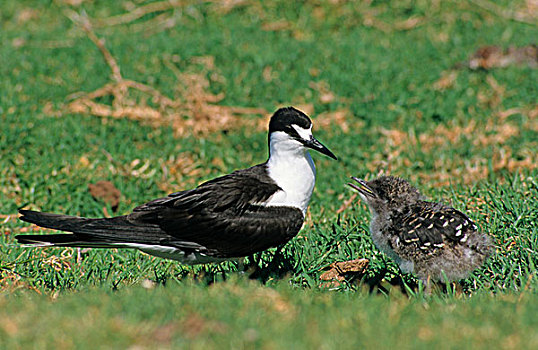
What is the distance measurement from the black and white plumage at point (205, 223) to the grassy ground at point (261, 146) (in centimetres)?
27

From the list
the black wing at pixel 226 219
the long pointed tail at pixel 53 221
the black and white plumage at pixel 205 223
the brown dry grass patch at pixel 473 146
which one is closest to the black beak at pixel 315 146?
the black and white plumage at pixel 205 223

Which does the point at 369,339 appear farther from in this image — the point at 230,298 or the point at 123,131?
the point at 123,131

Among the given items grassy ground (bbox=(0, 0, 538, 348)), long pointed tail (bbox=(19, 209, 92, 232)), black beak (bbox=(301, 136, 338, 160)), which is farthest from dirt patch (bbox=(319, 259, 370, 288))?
long pointed tail (bbox=(19, 209, 92, 232))

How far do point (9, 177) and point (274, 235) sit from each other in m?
3.60

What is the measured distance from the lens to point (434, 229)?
192 inches

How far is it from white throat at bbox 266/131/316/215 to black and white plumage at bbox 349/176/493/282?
647 mm

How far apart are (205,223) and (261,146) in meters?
3.16

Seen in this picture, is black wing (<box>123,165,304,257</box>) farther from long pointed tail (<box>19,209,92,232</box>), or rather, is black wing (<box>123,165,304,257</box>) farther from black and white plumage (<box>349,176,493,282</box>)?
black and white plumage (<box>349,176,493,282</box>)

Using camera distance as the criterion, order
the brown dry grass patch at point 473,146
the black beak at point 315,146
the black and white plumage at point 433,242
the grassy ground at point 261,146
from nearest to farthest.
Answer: the grassy ground at point 261,146 → the black and white plumage at point 433,242 → the black beak at point 315,146 → the brown dry grass patch at point 473,146

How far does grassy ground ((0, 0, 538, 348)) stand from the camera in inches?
145

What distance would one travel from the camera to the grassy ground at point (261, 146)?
3.68 meters

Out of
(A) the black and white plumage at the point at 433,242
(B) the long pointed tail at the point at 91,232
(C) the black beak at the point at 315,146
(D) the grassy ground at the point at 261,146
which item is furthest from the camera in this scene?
(C) the black beak at the point at 315,146

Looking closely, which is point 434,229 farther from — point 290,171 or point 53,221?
point 53,221

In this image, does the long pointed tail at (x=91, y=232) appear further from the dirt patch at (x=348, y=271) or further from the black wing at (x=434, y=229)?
the black wing at (x=434, y=229)
